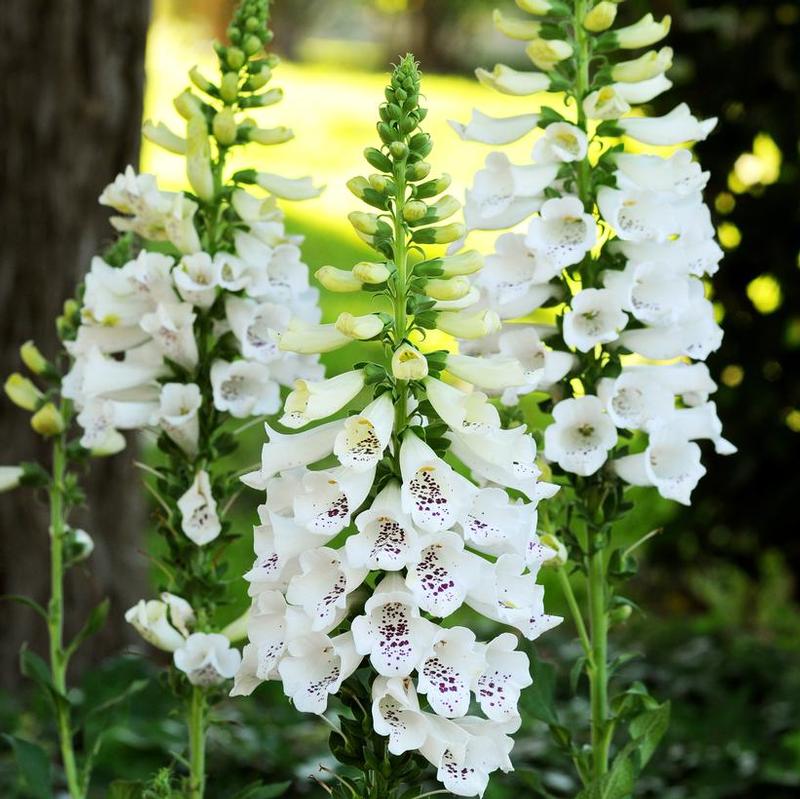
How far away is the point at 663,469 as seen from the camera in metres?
2.12

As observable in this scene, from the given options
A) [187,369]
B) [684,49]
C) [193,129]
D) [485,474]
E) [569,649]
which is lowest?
[569,649]

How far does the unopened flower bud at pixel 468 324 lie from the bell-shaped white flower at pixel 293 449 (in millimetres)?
182

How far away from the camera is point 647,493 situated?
6.14 m

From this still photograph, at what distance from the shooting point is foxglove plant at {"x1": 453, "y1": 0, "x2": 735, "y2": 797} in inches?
79.6

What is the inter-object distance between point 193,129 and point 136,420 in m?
0.46

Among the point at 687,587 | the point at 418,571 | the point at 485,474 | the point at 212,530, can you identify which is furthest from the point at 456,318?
the point at 687,587

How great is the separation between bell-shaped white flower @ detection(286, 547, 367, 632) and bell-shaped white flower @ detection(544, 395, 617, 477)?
0.49 meters

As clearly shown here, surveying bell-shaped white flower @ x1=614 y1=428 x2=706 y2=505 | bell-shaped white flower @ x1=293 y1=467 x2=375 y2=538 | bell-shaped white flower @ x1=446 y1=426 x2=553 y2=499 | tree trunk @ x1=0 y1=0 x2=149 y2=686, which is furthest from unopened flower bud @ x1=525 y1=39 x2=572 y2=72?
tree trunk @ x1=0 y1=0 x2=149 y2=686

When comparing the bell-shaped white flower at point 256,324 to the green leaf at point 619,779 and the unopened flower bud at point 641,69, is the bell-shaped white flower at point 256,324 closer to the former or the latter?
the unopened flower bud at point 641,69

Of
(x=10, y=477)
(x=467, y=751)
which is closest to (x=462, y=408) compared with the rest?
(x=467, y=751)

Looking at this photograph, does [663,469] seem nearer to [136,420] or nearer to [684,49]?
[136,420]

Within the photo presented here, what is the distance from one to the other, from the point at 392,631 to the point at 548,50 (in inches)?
39.1

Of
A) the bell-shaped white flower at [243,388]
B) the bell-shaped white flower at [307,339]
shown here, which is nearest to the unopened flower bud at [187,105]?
the bell-shaped white flower at [243,388]

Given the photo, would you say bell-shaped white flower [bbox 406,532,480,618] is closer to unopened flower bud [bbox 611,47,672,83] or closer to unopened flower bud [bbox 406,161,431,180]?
unopened flower bud [bbox 406,161,431,180]
